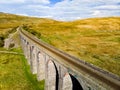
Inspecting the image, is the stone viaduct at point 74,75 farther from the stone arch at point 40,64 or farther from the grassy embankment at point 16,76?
the grassy embankment at point 16,76

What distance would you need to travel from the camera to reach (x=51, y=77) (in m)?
46.2

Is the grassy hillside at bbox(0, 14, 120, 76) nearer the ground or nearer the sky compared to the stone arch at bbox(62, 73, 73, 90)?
nearer the ground

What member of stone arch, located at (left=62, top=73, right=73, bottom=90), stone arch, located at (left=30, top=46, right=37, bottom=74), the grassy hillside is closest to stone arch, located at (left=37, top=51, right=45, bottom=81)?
stone arch, located at (left=30, top=46, right=37, bottom=74)

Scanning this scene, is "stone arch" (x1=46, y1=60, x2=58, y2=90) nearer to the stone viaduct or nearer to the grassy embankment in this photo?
the stone viaduct

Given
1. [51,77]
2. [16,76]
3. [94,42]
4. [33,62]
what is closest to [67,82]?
[51,77]

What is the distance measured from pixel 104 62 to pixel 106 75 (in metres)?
35.3

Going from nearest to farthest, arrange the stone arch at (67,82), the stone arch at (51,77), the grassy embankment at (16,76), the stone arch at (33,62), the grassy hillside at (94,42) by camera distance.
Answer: the stone arch at (67,82), the stone arch at (51,77), the grassy embankment at (16,76), the stone arch at (33,62), the grassy hillside at (94,42)

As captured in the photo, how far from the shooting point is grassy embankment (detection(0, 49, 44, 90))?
59.2 meters

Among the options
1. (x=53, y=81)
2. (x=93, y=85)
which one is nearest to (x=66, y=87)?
(x=53, y=81)

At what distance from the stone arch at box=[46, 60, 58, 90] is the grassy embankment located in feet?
32.4

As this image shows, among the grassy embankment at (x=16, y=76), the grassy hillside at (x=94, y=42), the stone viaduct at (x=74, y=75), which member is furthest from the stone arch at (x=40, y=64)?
the grassy hillside at (x=94, y=42)

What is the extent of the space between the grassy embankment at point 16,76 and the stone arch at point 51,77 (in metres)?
9.87

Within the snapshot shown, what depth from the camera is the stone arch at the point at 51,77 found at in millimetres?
45162

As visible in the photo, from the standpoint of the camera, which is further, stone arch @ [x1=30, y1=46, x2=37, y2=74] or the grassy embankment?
stone arch @ [x1=30, y1=46, x2=37, y2=74]
